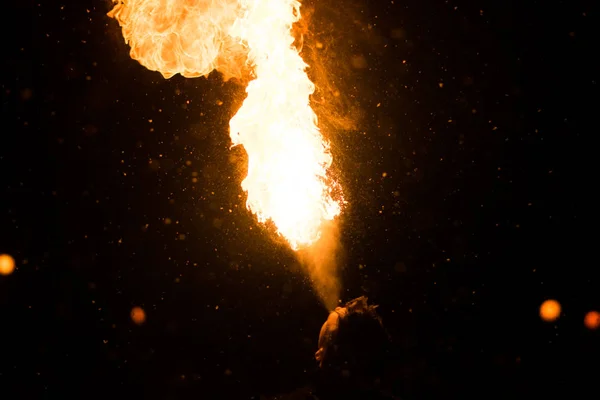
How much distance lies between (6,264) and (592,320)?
858cm

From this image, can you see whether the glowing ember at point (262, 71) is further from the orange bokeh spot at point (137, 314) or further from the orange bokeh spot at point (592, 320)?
the orange bokeh spot at point (592, 320)

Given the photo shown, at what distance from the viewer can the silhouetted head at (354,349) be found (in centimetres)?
255

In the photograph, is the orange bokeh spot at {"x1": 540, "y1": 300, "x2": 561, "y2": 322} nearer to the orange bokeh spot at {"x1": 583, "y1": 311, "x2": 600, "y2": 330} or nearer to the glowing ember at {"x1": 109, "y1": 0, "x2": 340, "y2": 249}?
the orange bokeh spot at {"x1": 583, "y1": 311, "x2": 600, "y2": 330}

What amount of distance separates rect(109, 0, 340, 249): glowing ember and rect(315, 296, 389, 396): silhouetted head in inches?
90.7

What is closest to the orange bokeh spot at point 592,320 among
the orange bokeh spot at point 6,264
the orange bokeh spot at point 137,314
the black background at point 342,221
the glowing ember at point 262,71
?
the black background at point 342,221

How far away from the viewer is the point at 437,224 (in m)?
5.33

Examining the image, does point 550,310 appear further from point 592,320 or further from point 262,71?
point 262,71

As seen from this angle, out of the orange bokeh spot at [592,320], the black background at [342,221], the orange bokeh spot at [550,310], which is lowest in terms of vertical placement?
the orange bokeh spot at [592,320]

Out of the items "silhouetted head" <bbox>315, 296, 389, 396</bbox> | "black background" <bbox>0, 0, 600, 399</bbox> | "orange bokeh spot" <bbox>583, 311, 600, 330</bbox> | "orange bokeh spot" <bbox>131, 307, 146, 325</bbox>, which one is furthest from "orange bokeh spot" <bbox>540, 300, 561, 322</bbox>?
"orange bokeh spot" <bbox>131, 307, 146, 325</bbox>

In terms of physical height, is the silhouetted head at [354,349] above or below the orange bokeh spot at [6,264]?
below

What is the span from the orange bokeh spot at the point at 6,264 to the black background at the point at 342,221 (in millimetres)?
99

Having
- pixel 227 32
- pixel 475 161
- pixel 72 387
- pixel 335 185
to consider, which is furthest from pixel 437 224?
pixel 72 387

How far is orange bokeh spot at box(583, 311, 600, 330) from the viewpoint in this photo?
16.0 feet

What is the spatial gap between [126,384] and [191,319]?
1.50m
